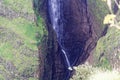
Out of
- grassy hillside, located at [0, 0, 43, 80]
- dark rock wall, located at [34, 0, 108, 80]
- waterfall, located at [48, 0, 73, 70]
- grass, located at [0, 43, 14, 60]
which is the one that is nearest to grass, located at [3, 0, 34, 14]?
grassy hillside, located at [0, 0, 43, 80]

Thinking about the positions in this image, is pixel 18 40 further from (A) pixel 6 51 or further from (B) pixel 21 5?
(B) pixel 21 5

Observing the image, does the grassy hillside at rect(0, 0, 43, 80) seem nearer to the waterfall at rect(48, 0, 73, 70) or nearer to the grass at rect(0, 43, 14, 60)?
the grass at rect(0, 43, 14, 60)

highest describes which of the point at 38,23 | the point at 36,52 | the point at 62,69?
the point at 38,23

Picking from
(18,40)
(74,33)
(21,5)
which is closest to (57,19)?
(74,33)

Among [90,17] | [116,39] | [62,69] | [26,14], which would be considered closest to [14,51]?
[26,14]

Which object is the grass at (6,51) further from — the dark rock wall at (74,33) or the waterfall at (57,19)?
the waterfall at (57,19)

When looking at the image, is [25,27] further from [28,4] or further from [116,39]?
[116,39]

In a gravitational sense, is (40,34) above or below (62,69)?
above
